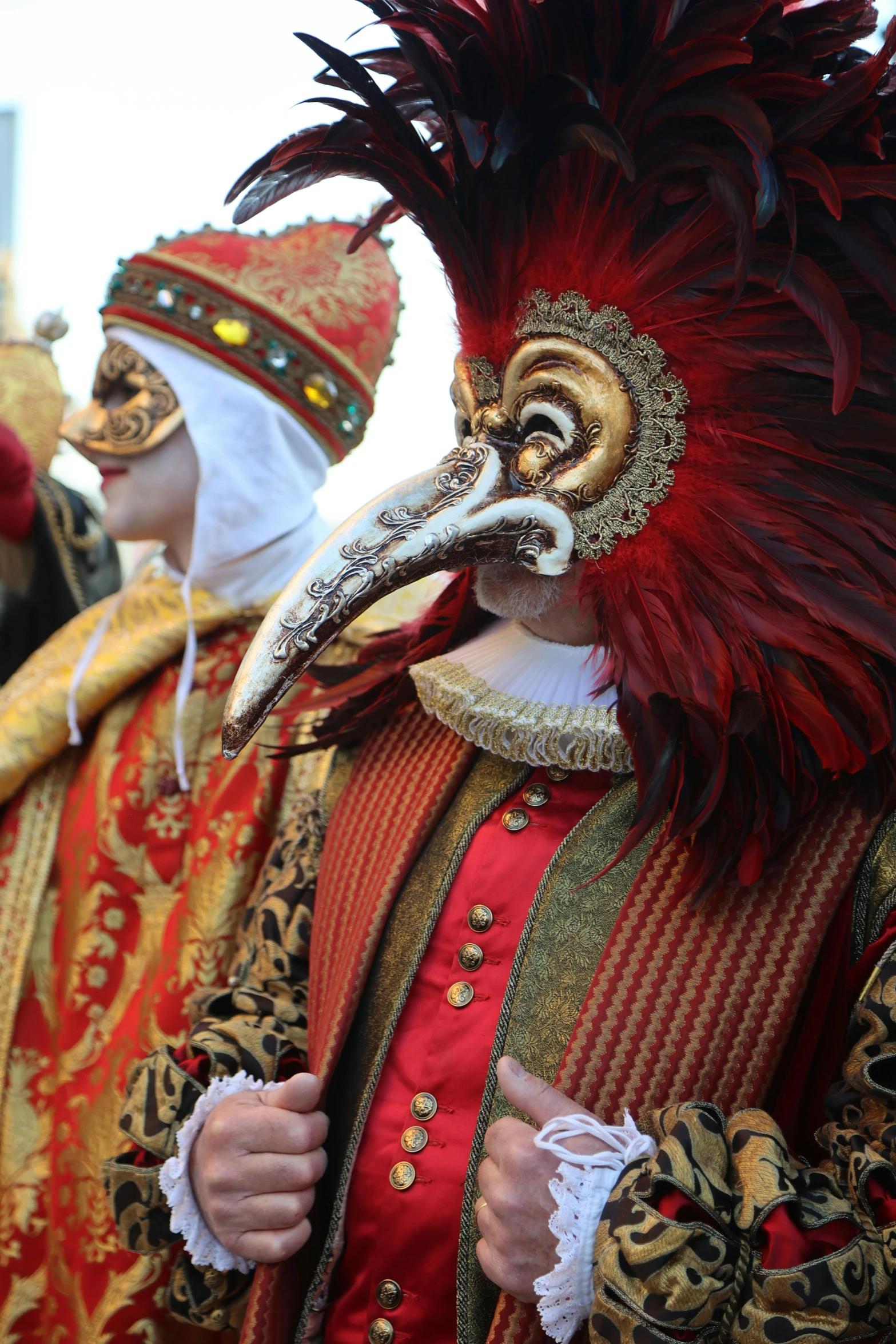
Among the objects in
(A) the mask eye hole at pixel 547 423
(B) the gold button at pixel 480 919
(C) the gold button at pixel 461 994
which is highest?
(A) the mask eye hole at pixel 547 423

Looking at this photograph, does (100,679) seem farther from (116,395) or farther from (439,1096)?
(439,1096)

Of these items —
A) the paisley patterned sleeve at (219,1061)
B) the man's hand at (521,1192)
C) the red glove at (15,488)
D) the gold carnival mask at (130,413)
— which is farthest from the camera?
the red glove at (15,488)

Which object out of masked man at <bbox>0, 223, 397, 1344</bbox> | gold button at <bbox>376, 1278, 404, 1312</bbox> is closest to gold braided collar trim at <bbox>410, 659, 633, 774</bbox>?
gold button at <bbox>376, 1278, 404, 1312</bbox>

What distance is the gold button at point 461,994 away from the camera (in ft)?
3.34

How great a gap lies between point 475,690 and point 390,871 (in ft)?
0.58

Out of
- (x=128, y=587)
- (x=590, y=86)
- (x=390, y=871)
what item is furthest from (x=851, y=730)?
(x=128, y=587)

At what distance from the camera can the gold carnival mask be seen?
5.72ft

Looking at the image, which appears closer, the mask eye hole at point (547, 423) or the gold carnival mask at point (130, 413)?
the mask eye hole at point (547, 423)

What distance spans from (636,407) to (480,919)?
435mm

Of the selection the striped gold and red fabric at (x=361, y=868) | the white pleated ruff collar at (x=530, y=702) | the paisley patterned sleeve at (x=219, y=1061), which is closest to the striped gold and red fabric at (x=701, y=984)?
the white pleated ruff collar at (x=530, y=702)

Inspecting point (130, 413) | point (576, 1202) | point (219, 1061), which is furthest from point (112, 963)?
point (576, 1202)

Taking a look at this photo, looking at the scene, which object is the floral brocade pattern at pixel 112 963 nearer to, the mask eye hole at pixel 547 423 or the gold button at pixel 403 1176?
the gold button at pixel 403 1176

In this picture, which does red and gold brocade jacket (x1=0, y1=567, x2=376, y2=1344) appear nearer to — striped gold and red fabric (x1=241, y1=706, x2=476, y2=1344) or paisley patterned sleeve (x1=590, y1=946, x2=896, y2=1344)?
striped gold and red fabric (x1=241, y1=706, x2=476, y2=1344)

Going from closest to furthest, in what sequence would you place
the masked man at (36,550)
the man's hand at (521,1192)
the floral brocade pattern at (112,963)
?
the man's hand at (521,1192) < the floral brocade pattern at (112,963) < the masked man at (36,550)
